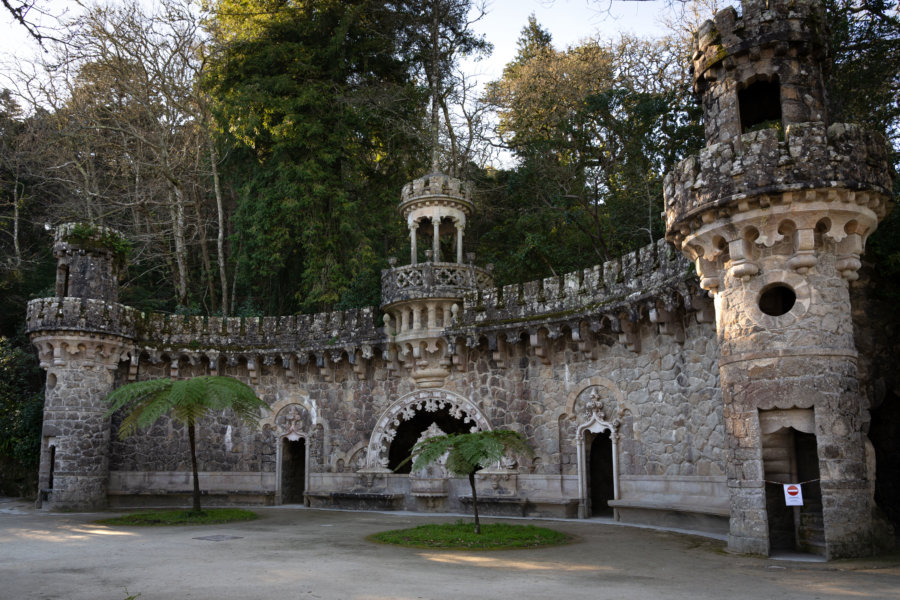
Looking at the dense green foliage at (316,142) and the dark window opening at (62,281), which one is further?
the dense green foliage at (316,142)

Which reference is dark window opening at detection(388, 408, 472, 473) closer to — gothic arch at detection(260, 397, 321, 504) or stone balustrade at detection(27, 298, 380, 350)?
gothic arch at detection(260, 397, 321, 504)

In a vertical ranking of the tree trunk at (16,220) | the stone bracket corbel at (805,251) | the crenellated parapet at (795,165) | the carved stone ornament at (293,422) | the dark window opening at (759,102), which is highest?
the tree trunk at (16,220)

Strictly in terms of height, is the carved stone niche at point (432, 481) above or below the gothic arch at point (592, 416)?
below

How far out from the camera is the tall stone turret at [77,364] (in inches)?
727

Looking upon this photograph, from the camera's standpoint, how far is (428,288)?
17.9 metres

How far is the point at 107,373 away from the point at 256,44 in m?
12.0

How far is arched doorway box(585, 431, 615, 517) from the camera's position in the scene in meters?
17.1

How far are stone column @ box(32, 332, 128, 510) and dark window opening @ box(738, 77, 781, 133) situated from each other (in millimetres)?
16268

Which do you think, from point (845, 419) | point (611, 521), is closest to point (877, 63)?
point (845, 419)

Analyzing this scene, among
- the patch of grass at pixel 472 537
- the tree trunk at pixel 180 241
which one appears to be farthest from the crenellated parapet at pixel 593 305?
the tree trunk at pixel 180 241

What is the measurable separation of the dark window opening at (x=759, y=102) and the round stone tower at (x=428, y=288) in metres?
8.10

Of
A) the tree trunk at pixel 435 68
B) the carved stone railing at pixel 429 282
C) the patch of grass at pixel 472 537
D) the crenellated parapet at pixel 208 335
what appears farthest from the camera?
the tree trunk at pixel 435 68

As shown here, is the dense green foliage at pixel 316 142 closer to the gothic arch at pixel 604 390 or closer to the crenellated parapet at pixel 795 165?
the gothic arch at pixel 604 390

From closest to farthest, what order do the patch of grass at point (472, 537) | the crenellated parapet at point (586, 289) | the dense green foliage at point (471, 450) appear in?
the patch of grass at point (472, 537), the dense green foliage at point (471, 450), the crenellated parapet at point (586, 289)
